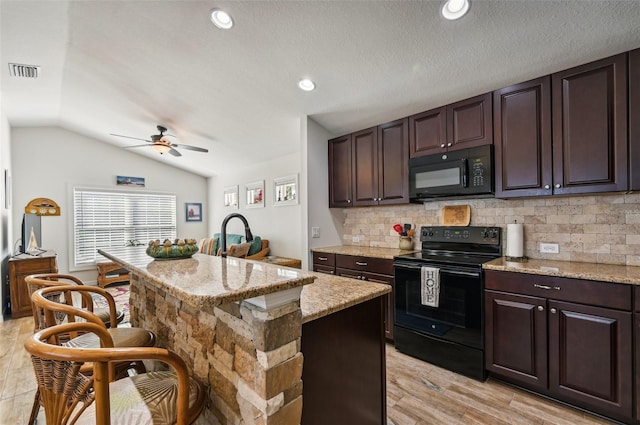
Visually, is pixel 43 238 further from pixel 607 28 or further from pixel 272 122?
pixel 607 28

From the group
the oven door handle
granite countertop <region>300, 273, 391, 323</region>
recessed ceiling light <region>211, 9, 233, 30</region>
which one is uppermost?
recessed ceiling light <region>211, 9, 233, 30</region>

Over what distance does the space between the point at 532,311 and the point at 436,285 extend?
2.12ft

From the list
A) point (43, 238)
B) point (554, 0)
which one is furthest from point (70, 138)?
point (554, 0)

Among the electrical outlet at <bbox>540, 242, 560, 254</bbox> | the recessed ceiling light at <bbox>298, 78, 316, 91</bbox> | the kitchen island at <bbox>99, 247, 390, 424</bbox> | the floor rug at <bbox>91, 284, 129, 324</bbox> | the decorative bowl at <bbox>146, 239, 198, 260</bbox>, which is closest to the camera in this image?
the kitchen island at <bbox>99, 247, 390, 424</bbox>

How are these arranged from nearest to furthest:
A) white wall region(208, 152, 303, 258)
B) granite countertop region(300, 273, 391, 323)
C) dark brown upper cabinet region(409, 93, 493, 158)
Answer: granite countertop region(300, 273, 391, 323) < dark brown upper cabinet region(409, 93, 493, 158) < white wall region(208, 152, 303, 258)

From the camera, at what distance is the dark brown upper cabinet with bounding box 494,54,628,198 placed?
188cm

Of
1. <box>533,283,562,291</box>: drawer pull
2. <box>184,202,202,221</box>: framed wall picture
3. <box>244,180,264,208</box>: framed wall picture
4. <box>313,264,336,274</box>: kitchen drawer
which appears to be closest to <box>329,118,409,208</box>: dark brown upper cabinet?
<box>313,264,336,274</box>: kitchen drawer

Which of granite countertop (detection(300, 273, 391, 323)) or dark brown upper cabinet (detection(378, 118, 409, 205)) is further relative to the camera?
dark brown upper cabinet (detection(378, 118, 409, 205))

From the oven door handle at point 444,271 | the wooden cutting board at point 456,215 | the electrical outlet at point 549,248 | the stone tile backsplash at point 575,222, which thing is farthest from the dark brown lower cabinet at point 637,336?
the wooden cutting board at point 456,215

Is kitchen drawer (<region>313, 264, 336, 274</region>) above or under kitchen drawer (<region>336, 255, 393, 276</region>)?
under

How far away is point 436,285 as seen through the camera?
238cm

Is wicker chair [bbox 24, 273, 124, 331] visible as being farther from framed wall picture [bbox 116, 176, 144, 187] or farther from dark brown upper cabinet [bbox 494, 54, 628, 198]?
framed wall picture [bbox 116, 176, 144, 187]

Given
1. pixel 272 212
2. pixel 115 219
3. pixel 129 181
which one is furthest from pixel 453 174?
pixel 115 219

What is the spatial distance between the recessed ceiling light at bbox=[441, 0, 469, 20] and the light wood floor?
255 cm
